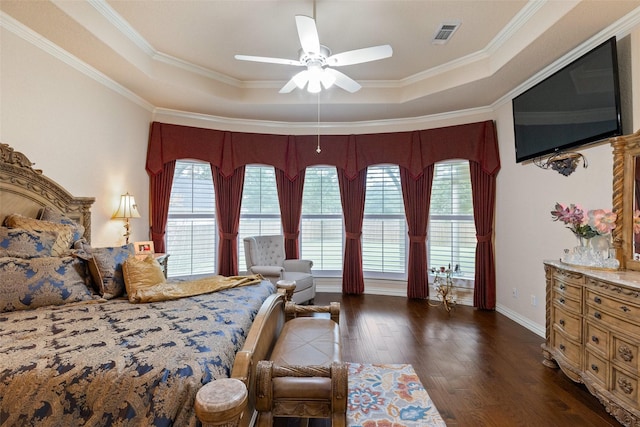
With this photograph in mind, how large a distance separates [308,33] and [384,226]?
11.7ft

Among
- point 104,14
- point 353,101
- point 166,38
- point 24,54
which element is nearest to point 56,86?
point 24,54

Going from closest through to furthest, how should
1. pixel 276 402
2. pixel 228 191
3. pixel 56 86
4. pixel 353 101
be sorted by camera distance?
pixel 276 402 → pixel 56 86 → pixel 353 101 → pixel 228 191

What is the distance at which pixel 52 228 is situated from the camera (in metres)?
2.50

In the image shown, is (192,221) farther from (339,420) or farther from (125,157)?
(339,420)

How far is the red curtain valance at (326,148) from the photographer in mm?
4543

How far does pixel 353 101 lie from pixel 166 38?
2.35 m

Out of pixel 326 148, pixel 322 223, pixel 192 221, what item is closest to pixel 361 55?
pixel 326 148

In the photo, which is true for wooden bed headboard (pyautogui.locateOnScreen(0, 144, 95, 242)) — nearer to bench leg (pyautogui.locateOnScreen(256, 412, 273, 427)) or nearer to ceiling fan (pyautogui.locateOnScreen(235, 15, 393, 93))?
ceiling fan (pyautogui.locateOnScreen(235, 15, 393, 93))

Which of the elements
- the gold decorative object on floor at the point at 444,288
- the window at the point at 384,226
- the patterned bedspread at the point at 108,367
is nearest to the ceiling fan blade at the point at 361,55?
the patterned bedspread at the point at 108,367

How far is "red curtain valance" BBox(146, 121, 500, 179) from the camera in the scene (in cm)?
454

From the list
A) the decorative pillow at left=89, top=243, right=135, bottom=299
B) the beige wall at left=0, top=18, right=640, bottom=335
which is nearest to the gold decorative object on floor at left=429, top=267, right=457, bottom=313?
the beige wall at left=0, top=18, right=640, bottom=335

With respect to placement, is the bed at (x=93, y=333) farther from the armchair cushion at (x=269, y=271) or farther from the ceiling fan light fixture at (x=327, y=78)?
the ceiling fan light fixture at (x=327, y=78)

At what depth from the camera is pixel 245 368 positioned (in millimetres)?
1363

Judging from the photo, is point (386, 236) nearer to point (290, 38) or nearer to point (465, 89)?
point (465, 89)
